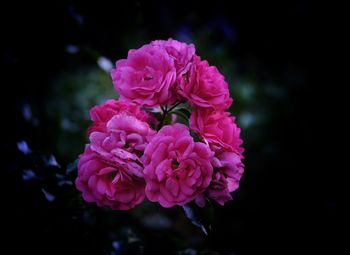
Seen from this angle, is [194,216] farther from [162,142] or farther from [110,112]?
[110,112]

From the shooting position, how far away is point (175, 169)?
0.95 meters

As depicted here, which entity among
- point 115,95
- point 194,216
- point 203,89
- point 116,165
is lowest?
point 194,216

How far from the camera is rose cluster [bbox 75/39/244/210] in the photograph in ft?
3.06

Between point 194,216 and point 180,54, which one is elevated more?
point 180,54

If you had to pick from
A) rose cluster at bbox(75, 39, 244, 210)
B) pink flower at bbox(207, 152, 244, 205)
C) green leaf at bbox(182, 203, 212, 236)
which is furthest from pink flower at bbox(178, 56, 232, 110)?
green leaf at bbox(182, 203, 212, 236)

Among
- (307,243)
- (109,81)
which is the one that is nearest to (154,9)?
(109,81)

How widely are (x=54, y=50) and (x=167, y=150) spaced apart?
2.98 ft

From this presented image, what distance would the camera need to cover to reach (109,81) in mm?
2961

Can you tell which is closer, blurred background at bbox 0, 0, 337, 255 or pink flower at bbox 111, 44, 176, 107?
pink flower at bbox 111, 44, 176, 107

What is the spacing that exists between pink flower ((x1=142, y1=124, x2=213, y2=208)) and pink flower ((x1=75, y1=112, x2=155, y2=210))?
3cm

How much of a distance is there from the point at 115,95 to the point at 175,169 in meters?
2.04

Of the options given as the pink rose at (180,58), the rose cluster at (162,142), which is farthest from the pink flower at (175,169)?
the pink rose at (180,58)

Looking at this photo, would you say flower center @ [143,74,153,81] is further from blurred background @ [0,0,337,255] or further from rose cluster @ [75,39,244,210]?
blurred background @ [0,0,337,255]

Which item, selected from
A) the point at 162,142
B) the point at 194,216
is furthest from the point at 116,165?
the point at 194,216
